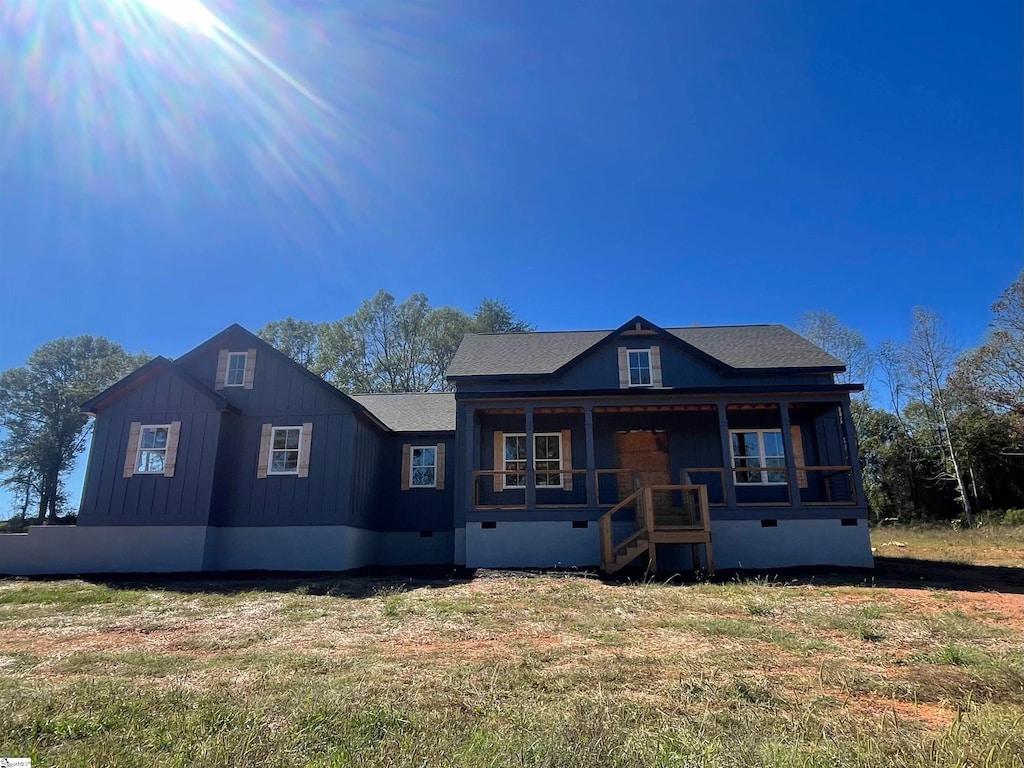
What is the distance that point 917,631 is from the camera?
22.5 feet

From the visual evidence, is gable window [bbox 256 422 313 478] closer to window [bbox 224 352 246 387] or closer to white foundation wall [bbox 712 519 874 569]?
window [bbox 224 352 246 387]

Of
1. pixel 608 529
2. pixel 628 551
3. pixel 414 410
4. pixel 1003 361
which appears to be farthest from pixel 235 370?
pixel 1003 361

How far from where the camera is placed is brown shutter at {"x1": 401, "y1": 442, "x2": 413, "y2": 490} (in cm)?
1762

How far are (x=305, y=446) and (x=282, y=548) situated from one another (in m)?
2.65

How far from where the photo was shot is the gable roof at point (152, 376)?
14750 mm

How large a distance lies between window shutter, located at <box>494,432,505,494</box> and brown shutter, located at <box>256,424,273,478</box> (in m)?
6.19

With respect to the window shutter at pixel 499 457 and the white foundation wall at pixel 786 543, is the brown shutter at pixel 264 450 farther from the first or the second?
the white foundation wall at pixel 786 543

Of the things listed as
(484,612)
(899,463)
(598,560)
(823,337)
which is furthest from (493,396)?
(899,463)

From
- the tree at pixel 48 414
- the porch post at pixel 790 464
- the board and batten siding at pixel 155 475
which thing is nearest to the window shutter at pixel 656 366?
the porch post at pixel 790 464

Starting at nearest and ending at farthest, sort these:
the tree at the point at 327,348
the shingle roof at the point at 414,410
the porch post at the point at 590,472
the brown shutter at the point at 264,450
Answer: the porch post at the point at 590,472, the brown shutter at the point at 264,450, the shingle roof at the point at 414,410, the tree at the point at 327,348

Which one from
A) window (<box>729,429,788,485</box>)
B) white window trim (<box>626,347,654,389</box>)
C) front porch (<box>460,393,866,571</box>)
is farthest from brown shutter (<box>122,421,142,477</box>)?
window (<box>729,429,788,485</box>)

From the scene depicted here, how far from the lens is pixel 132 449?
1466 centimetres

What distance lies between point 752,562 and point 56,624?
13.3 m

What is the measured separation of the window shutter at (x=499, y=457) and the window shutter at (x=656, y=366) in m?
4.58
